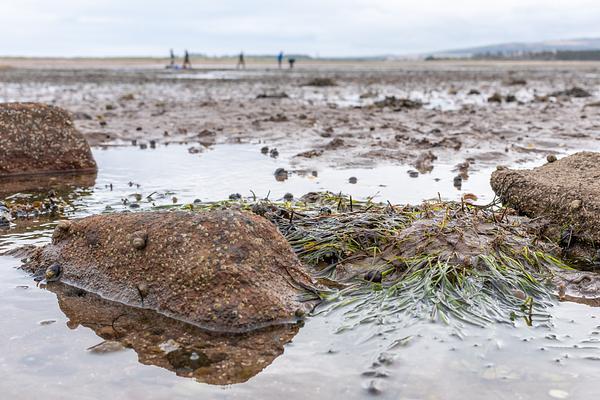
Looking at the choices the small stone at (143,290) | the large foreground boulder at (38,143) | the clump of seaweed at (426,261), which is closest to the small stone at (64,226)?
the small stone at (143,290)

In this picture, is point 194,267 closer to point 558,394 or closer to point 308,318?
point 308,318

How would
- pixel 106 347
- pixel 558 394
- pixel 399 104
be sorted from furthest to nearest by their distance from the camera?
pixel 399 104, pixel 106 347, pixel 558 394

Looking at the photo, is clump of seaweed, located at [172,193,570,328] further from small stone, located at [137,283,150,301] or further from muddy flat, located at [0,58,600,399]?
small stone, located at [137,283,150,301]

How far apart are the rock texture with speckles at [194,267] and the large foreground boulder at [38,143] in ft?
16.0

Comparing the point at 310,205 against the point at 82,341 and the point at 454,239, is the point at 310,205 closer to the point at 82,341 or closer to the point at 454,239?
the point at 454,239

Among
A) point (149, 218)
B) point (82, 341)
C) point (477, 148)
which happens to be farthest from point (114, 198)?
point (477, 148)

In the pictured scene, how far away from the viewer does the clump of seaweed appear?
13.9 ft

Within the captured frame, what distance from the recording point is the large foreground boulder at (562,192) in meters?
5.52

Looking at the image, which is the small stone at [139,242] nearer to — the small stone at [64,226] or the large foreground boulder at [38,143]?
the small stone at [64,226]

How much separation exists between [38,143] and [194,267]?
20.4ft

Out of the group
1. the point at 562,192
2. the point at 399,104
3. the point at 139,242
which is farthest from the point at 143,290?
the point at 399,104

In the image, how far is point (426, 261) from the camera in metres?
4.76

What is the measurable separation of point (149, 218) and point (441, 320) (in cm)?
212

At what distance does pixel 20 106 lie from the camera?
9.57 metres
